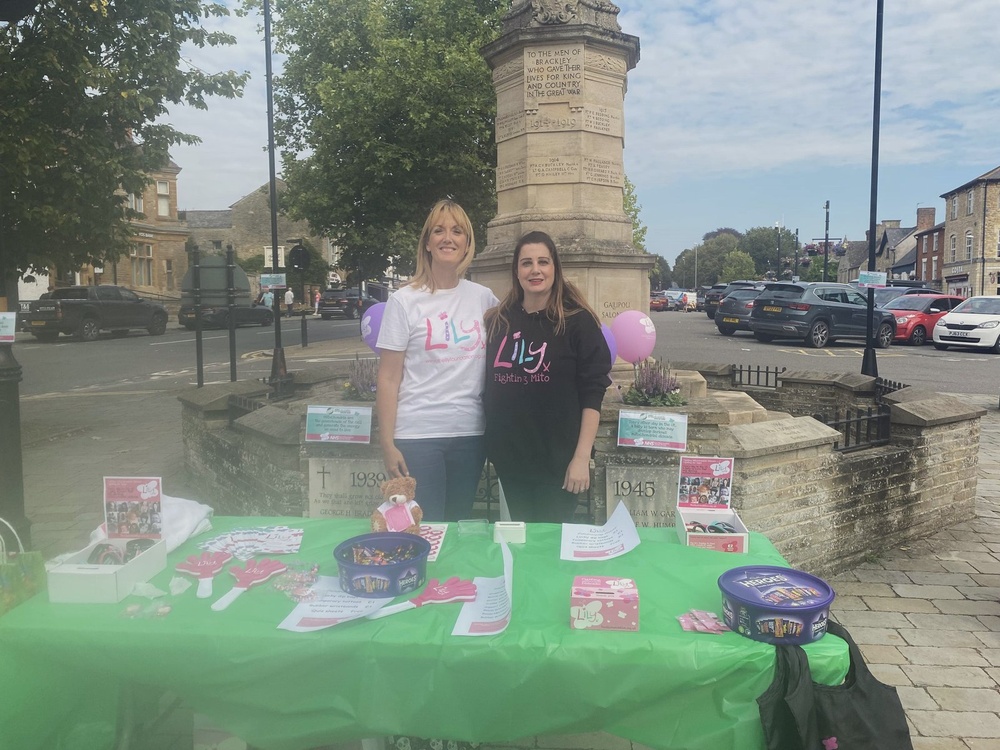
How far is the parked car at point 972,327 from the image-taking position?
19.5 meters

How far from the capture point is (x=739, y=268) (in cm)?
9619

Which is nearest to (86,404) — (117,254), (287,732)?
(117,254)

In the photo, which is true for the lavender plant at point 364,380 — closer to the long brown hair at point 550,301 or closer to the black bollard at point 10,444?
the black bollard at point 10,444

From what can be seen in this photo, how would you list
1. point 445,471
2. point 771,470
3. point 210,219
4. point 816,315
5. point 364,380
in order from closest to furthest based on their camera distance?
point 445,471 → point 771,470 → point 364,380 → point 816,315 → point 210,219

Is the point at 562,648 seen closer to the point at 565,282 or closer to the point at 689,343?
the point at 565,282

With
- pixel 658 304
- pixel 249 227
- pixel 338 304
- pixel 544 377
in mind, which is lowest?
pixel 544 377

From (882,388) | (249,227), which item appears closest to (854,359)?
(882,388)

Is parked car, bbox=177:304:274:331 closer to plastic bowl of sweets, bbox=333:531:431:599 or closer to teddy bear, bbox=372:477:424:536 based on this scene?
teddy bear, bbox=372:477:424:536

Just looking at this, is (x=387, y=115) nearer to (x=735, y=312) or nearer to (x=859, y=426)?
(x=735, y=312)

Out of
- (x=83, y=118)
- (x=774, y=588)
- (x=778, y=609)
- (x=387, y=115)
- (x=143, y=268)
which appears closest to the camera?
(x=778, y=609)

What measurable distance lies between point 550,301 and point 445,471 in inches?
32.5

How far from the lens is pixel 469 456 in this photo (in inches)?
123

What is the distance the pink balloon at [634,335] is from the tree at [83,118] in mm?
5914

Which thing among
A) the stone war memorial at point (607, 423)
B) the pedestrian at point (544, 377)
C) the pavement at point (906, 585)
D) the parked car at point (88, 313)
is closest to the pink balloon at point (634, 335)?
the stone war memorial at point (607, 423)
